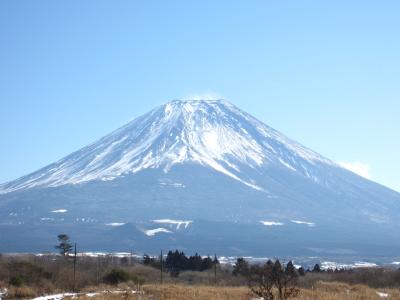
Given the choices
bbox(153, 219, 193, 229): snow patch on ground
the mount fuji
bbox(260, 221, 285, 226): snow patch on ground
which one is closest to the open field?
the mount fuji

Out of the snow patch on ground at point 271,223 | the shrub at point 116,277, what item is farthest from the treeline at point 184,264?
the snow patch on ground at point 271,223

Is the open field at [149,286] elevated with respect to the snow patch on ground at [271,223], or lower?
lower

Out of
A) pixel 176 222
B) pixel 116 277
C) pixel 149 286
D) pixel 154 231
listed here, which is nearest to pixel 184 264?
pixel 116 277

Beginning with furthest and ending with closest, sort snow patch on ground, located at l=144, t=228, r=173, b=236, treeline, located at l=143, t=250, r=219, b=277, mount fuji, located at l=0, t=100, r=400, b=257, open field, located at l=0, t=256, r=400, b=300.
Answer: snow patch on ground, located at l=144, t=228, r=173, b=236, mount fuji, located at l=0, t=100, r=400, b=257, treeline, located at l=143, t=250, r=219, b=277, open field, located at l=0, t=256, r=400, b=300

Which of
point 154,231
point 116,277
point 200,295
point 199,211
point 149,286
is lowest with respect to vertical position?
point 200,295

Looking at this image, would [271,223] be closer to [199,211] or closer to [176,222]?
[199,211]

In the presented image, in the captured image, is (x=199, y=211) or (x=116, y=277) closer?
(x=116, y=277)

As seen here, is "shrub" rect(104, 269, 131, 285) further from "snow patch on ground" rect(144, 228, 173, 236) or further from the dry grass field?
"snow patch on ground" rect(144, 228, 173, 236)

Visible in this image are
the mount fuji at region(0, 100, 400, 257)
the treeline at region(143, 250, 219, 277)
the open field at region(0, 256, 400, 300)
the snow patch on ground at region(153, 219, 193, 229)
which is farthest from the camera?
the snow patch on ground at region(153, 219, 193, 229)

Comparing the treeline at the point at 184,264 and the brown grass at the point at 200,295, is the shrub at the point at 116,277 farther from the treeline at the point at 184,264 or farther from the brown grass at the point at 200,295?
the treeline at the point at 184,264
